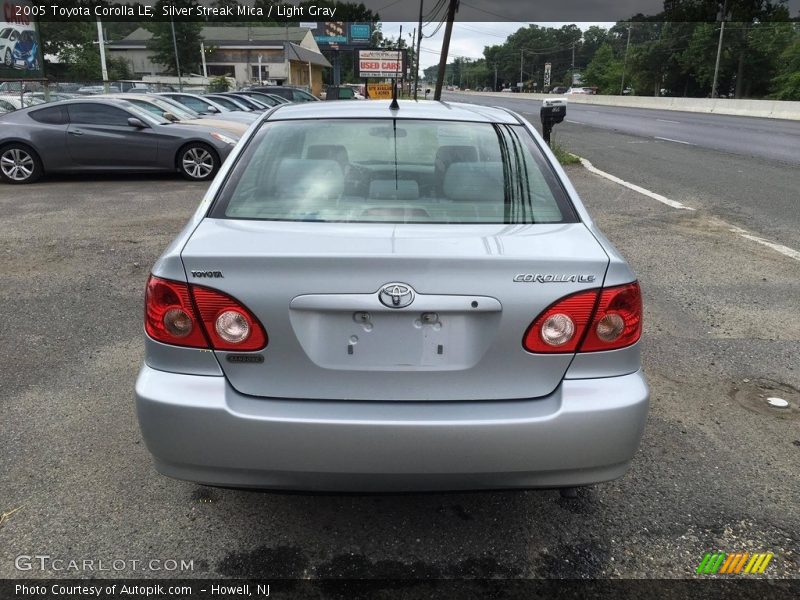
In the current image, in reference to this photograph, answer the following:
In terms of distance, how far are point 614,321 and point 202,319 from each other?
1.39 m

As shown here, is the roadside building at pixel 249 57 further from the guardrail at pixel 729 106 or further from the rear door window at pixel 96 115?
the rear door window at pixel 96 115

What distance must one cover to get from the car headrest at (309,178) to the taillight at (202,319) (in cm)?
77

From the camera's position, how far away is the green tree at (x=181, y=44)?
6506 centimetres

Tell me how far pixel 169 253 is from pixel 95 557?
3.88 ft

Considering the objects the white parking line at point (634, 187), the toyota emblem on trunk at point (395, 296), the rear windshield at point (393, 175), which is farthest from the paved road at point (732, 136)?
the toyota emblem on trunk at point (395, 296)

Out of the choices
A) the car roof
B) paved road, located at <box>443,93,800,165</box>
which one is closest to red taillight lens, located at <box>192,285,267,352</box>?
the car roof

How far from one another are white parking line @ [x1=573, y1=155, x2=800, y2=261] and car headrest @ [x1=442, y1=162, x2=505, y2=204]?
5009 mm

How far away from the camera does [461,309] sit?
7.08ft

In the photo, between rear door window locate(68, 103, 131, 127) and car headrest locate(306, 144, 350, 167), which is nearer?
car headrest locate(306, 144, 350, 167)

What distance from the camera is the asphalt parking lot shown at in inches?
100

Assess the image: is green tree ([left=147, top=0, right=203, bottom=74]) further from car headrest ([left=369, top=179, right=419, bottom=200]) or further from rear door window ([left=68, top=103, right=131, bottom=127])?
car headrest ([left=369, top=179, right=419, bottom=200])

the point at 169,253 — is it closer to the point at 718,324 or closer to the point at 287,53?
the point at 718,324

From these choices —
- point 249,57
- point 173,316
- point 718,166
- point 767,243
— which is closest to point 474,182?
point 173,316

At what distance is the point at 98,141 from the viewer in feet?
38.8
